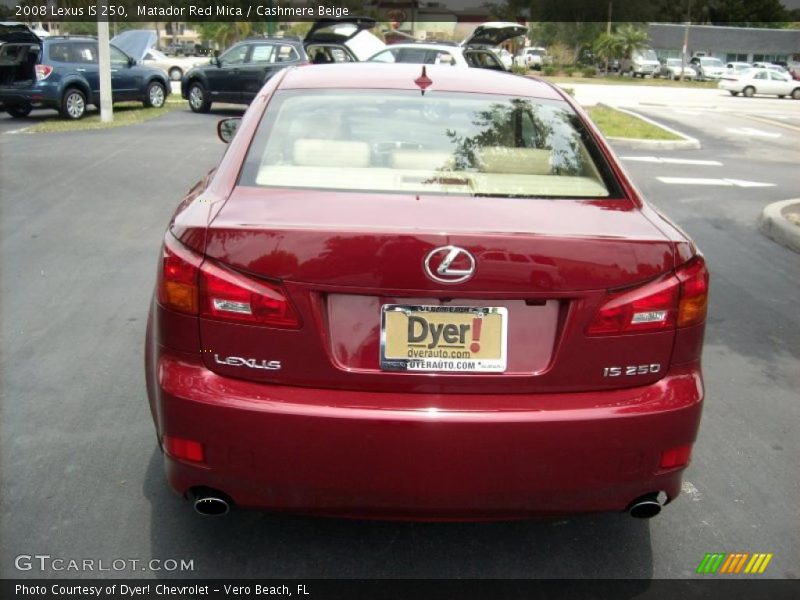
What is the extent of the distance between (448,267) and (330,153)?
99cm

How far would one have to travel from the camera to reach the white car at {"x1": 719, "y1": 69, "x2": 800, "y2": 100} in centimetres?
4041

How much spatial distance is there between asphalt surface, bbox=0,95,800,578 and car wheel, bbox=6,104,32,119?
11108mm

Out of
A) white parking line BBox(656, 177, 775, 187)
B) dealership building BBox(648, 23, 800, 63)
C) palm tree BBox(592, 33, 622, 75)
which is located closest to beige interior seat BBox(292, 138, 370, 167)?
white parking line BBox(656, 177, 775, 187)

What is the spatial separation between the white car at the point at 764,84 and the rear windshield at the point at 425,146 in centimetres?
4101

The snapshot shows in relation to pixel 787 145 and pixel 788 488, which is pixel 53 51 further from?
pixel 788 488

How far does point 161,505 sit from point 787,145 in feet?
59.1

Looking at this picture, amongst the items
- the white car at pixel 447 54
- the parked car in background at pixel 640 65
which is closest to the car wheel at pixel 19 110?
the white car at pixel 447 54

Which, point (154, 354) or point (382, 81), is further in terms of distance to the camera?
point (382, 81)

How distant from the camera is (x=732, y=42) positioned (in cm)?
8775

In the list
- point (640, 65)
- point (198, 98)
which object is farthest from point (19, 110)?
point (640, 65)

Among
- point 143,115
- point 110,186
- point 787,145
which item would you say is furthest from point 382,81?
point 787,145

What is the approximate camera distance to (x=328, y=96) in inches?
140

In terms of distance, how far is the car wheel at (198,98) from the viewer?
19.0 meters

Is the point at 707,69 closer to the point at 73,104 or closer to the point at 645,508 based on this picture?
the point at 73,104
